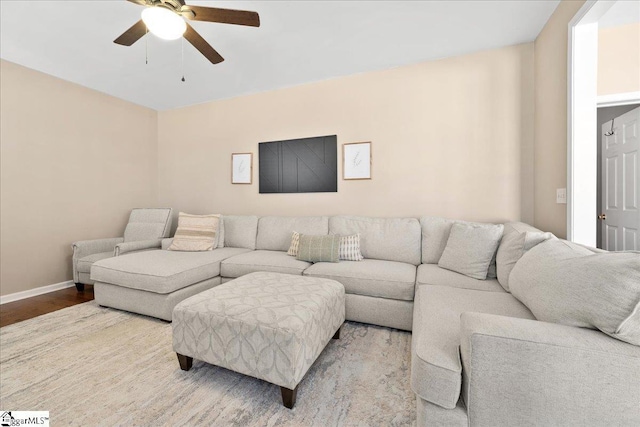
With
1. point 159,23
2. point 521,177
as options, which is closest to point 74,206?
point 159,23

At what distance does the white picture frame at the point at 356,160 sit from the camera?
3018 mm

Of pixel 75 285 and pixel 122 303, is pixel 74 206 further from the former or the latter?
pixel 122 303

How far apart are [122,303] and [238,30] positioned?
8.74ft

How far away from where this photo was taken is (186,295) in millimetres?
2354

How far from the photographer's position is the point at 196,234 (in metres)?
3.14

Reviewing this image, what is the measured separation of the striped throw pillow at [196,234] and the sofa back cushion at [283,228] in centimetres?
55

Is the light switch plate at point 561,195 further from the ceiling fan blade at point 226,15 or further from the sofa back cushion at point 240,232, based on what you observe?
the sofa back cushion at point 240,232

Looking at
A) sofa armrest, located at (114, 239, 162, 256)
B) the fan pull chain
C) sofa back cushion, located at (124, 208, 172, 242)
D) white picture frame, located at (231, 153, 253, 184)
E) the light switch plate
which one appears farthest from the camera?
white picture frame, located at (231, 153, 253, 184)

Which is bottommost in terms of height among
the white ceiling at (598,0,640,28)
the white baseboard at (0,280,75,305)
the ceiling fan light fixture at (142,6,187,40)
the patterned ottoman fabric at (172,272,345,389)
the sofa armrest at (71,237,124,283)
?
the white baseboard at (0,280,75,305)

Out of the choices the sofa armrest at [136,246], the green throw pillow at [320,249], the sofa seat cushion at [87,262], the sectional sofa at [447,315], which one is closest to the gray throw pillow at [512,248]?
the sectional sofa at [447,315]

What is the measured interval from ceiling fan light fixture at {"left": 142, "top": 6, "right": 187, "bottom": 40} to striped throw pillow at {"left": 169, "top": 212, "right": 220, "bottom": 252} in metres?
2.08

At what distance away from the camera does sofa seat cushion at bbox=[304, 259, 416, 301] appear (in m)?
2.05

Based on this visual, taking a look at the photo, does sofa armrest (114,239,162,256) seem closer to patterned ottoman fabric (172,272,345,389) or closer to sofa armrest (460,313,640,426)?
patterned ottoman fabric (172,272,345,389)

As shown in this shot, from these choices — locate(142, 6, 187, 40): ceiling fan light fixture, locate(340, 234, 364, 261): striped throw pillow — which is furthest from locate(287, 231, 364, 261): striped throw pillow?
locate(142, 6, 187, 40): ceiling fan light fixture
